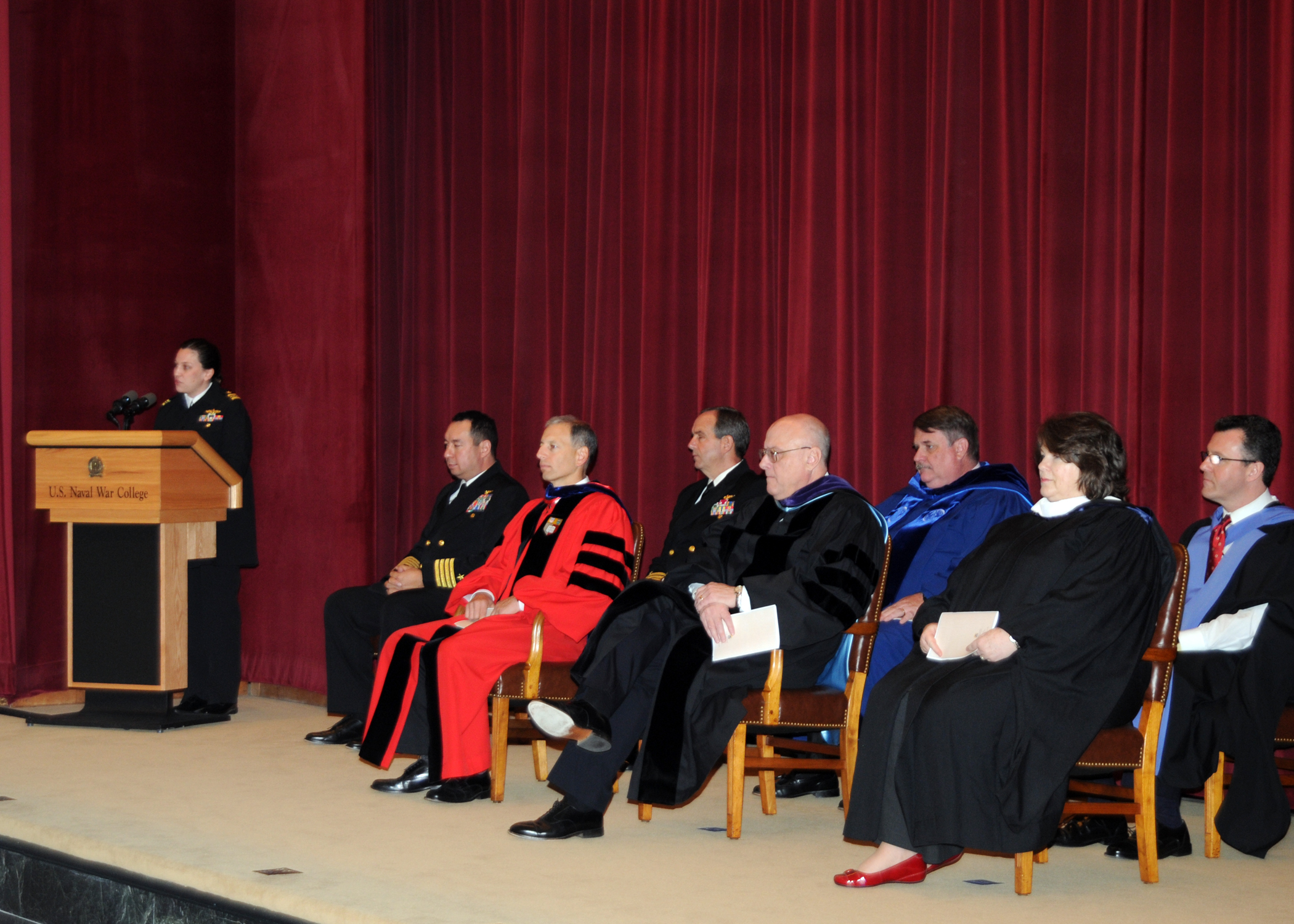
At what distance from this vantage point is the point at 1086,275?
4777 mm

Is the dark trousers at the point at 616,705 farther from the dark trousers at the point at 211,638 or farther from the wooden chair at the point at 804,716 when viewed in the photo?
the dark trousers at the point at 211,638

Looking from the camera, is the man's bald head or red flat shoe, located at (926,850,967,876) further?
the man's bald head

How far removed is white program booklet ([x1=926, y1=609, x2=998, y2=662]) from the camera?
11.9ft

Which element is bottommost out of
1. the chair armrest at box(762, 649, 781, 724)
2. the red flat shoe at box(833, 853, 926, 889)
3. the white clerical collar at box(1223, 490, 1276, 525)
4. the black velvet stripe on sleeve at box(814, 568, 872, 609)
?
the red flat shoe at box(833, 853, 926, 889)

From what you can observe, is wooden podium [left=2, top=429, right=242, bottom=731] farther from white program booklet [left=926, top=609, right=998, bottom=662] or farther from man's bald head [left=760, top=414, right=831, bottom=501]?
white program booklet [left=926, top=609, right=998, bottom=662]

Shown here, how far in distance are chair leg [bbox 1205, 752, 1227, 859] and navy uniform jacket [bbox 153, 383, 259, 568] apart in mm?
4277

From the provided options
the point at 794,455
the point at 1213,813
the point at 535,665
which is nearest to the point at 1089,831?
the point at 1213,813

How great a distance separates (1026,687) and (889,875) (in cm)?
58

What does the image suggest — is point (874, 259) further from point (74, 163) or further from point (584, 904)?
point (74, 163)

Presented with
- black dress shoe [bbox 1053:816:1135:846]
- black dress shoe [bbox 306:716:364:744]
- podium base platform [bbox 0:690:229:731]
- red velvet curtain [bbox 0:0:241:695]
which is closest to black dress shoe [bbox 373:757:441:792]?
black dress shoe [bbox 306:716:364:744]

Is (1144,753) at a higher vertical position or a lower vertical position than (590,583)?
lower

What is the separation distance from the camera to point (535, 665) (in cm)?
453

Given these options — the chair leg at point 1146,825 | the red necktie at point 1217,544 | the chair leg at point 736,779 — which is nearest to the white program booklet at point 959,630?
the chair leg at point 1146,825

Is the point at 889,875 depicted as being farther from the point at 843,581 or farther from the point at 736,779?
the point at 843,581
